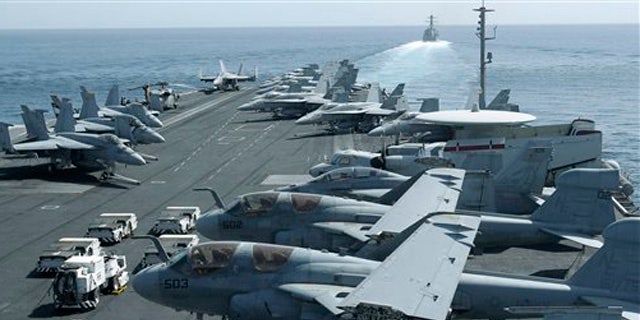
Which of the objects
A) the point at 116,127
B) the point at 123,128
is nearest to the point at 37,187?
the point at 123,128

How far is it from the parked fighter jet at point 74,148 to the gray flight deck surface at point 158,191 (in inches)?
62.8

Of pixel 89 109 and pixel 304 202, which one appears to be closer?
pixel 304 202

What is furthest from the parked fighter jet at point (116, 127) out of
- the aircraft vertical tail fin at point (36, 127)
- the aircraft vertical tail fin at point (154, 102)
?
the aircraft vertical tail fin at point (154, 102)

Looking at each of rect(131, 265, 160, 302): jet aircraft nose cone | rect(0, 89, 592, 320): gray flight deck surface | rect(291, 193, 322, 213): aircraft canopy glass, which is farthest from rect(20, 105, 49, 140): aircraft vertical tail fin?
rect(131, 265, 160, 302): jet aircraft nose cone

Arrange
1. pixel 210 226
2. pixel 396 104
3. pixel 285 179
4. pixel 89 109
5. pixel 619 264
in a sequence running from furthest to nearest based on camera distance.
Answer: pixel 396 104 < pixel 89 109 < pixel 285 179 < pixel 210 226 < pixel 619 264

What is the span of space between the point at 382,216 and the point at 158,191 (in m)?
26.5

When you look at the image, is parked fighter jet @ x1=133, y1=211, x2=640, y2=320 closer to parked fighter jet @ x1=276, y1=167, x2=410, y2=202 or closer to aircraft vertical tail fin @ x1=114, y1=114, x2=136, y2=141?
parked fighter jet @ x1=276, y1=167, x2=410, y2=202

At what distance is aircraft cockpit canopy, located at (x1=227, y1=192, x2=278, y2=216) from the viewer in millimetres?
29094

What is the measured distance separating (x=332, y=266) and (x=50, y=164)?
44.4 meters

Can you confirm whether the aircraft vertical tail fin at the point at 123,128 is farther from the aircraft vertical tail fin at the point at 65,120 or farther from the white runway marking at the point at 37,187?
the white runway marking at the point at 37,187

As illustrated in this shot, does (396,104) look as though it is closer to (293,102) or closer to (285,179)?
(293,102)

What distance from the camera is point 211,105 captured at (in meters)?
109

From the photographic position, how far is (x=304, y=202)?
29172 mm

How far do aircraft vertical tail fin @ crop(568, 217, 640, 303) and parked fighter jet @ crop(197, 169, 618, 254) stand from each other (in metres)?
7.26
